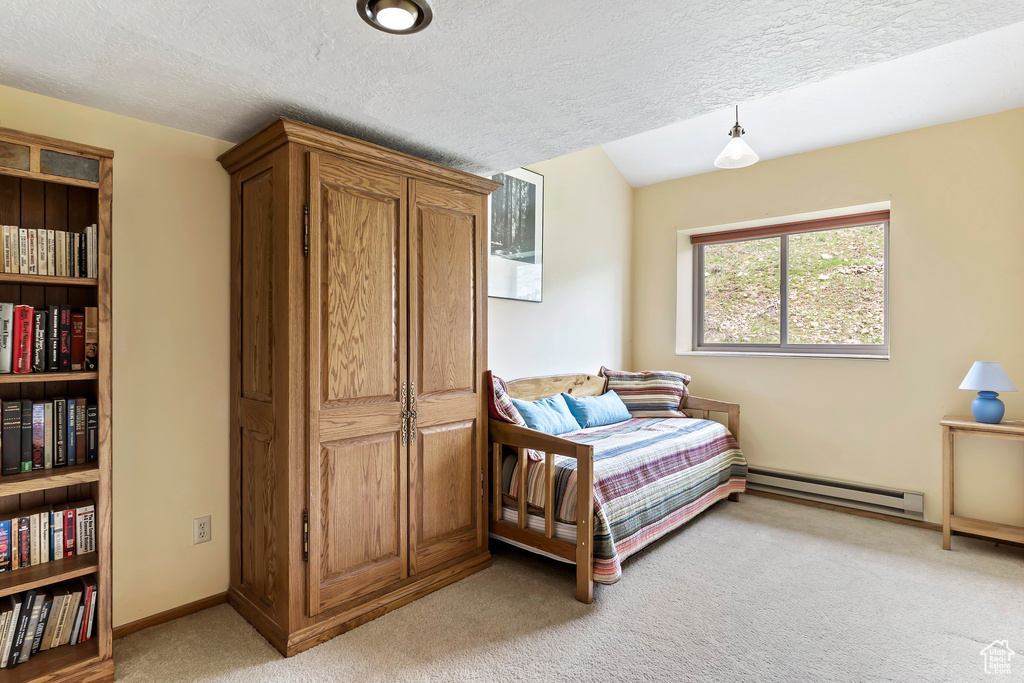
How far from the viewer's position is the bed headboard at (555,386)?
141 inches


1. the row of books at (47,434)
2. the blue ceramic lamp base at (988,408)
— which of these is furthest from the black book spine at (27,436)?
the blue ceramic lamp base at (988,408)

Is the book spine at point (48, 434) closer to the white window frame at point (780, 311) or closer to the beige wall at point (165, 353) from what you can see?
the beige wall at point (165, 353)

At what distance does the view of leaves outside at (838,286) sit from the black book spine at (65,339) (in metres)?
4.44

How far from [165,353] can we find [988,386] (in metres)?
4.19

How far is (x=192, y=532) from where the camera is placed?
2293mm

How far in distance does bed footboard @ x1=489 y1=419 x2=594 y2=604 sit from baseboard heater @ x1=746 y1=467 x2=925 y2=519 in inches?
88.4

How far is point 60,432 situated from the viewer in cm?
187

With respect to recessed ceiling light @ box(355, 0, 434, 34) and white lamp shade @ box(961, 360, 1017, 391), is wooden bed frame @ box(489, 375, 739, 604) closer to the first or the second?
recessed ceiling light @ box(355, 0, 434, 34)

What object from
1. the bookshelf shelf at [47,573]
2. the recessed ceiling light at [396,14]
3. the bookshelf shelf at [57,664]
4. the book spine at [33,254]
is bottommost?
the bookshelf shelf at [57,664]

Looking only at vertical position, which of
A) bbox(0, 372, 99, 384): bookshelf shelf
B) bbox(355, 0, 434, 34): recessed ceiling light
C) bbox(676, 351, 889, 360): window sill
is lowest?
bbox(0, 372, 99, 384): bookshelf shelf

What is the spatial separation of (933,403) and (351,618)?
12.2ft

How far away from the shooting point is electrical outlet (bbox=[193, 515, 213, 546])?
7.55ft

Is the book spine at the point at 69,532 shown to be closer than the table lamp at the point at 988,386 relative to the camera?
Yes

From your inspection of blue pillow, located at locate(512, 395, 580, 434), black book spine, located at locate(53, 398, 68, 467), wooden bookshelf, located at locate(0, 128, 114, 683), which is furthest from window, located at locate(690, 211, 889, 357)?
black book spine, located at locate(53, 398, 68, 467)
